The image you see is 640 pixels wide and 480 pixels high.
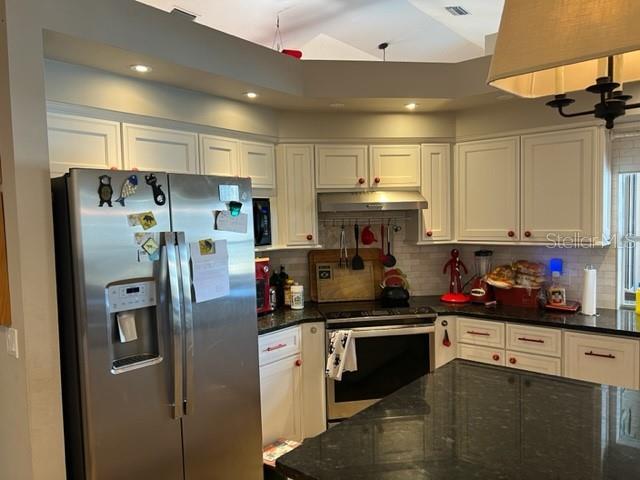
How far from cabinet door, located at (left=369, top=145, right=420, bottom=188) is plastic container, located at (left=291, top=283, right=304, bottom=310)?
3.18ft

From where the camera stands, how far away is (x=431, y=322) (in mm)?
3352

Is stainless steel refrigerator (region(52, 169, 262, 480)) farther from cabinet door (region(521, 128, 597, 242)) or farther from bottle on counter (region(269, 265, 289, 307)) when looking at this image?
cabinet door (region(521, 128, 597, 242))

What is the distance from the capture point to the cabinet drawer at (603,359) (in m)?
2.73

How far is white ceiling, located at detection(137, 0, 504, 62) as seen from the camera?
3.59m

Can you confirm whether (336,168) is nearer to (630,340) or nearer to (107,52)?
(107,52)

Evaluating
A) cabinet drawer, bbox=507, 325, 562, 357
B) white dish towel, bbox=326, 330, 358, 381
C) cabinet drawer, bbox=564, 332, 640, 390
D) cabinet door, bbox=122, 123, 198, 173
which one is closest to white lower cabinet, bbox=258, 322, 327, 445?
white dish towel, bbox=326, 330, 358, 381

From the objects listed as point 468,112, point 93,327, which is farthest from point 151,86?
point 468,112

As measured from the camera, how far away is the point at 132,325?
2027 millimetres

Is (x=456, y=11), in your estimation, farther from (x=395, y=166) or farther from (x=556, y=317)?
(x=556, y=317)

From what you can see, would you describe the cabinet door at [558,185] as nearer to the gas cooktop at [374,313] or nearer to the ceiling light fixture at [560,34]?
the gas cooktop at [374,313]

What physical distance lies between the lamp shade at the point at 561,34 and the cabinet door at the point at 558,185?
2435 millimetres

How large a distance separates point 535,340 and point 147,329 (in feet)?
7.84

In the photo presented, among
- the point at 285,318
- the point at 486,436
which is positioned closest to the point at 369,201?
the point at 285,318

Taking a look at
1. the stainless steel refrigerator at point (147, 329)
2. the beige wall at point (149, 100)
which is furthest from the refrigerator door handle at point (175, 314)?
the beige wall at point (149, 100)
